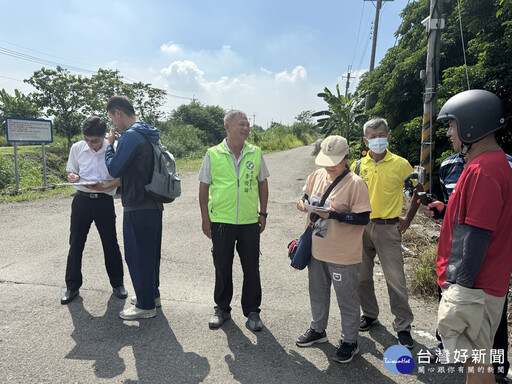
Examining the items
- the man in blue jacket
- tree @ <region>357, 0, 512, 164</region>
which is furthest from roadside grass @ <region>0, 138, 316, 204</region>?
tree @ <region>357, 0, 512, 164</region>

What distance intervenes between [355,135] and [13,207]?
14007 millimetres

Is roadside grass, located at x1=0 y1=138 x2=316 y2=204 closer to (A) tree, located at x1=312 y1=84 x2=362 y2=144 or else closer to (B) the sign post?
(B) the sign post

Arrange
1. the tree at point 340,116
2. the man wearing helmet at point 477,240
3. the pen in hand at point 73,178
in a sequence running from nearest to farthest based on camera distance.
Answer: the man wearing helmet at point 477,240
the pen in hand at point 73,178
the tree at point 340,116

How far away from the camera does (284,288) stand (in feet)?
13.6

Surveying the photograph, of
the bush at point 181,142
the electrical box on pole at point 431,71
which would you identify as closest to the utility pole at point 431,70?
the electrical box on pole at point 431,71

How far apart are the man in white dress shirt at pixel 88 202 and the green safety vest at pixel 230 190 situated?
1.16m

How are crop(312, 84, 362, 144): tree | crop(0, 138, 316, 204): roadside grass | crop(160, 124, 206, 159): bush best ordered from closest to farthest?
crop(0, 138, 316, 204): roadside grass → crop(312, 84, 362, 144): tree → crop(160, 124, 206, 159): bush

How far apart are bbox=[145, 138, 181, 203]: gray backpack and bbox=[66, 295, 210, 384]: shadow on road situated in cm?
122

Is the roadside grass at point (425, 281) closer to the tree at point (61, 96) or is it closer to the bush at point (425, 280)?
the bush at point (425, 280)

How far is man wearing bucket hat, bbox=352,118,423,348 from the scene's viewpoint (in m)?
2.98

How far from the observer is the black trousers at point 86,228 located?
3.65 m

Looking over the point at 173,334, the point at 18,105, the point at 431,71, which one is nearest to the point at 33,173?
the point at 18,105

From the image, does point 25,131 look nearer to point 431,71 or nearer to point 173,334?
point 173,334

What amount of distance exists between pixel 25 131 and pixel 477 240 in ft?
38.0
